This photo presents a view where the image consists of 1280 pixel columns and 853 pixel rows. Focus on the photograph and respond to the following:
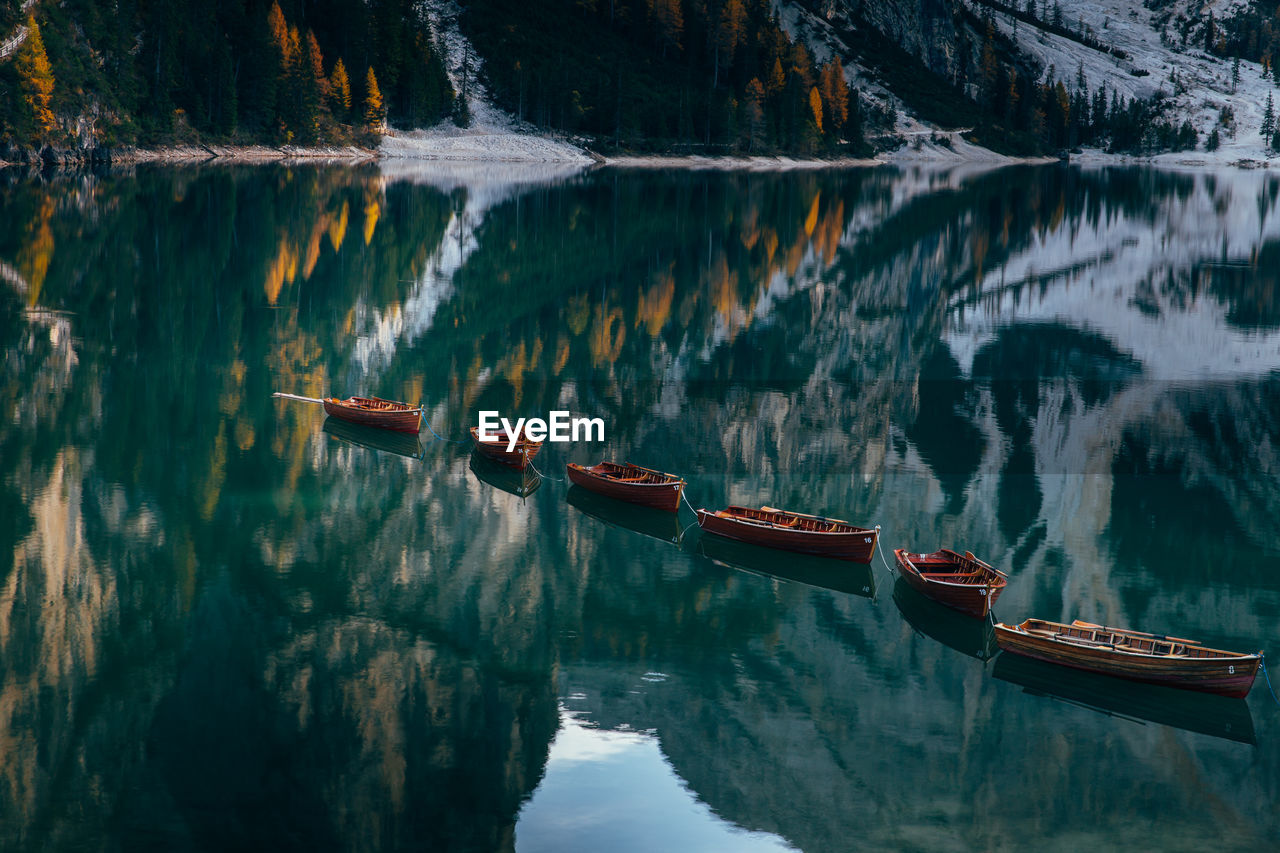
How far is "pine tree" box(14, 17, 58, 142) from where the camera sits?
105 meters

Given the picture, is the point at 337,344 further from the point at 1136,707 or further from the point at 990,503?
the point at 1136,707

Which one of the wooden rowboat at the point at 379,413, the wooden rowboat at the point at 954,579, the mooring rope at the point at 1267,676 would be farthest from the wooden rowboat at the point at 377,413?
the mooring rope at the point at 1267,676

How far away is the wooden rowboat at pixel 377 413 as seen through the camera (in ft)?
109

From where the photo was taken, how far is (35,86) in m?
105

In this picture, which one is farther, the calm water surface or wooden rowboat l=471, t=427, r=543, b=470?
wooden rowboat l=471, t=427, r=543, b=470

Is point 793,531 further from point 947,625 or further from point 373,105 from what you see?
point 373,105

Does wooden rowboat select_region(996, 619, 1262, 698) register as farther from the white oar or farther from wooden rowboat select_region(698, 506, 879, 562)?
the white oar

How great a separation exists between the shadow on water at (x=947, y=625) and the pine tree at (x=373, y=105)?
510 ft

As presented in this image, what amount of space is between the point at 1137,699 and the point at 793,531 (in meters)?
7.83

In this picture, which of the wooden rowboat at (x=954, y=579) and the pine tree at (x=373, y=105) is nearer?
the wooden rowboat at (x=954, y=579)

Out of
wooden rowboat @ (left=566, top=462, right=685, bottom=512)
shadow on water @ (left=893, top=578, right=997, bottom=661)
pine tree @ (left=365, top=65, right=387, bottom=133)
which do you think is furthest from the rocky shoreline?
shadow on water @ (left=893, top=578, right=997, bottom=661)

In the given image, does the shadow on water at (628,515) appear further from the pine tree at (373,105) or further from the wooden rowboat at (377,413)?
the pine tree at (373,105)

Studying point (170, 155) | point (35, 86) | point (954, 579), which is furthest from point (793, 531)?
point (170, 155)

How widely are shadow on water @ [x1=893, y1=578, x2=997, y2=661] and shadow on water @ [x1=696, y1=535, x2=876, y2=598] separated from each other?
827 millimetres
